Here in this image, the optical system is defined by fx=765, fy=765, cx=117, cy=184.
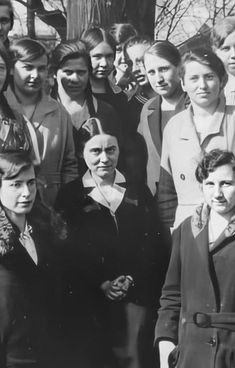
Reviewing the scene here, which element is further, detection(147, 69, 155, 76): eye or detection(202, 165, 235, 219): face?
detection(147, 69, 155, 76): eye

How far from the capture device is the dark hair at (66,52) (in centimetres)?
397

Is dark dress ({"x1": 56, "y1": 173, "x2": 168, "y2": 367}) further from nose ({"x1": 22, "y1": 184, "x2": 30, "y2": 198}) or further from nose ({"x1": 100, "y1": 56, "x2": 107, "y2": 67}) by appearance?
nose ({"x1": 100, "y1": 56, "x2": 107, "y2": 67})

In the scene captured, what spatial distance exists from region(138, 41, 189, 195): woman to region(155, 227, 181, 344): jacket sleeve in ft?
1.12

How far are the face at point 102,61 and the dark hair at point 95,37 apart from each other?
0.08ft

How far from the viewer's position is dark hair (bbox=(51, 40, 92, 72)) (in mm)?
3967

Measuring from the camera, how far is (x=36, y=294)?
3.93 m

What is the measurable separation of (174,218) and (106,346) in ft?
2.47

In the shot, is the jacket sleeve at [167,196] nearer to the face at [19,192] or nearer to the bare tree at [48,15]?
the face at [19,192]

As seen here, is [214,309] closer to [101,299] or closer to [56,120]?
[101,299]

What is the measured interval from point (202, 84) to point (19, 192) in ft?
3.60

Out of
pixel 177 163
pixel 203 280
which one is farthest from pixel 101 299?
pixel 177 163

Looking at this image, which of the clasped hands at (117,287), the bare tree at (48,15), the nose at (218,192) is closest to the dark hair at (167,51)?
the bare tree at (48,15)

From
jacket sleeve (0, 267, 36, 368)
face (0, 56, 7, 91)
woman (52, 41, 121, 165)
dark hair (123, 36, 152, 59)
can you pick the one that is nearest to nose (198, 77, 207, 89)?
dark hair (123, 36, 152, 59)

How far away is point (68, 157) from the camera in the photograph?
3980mm
